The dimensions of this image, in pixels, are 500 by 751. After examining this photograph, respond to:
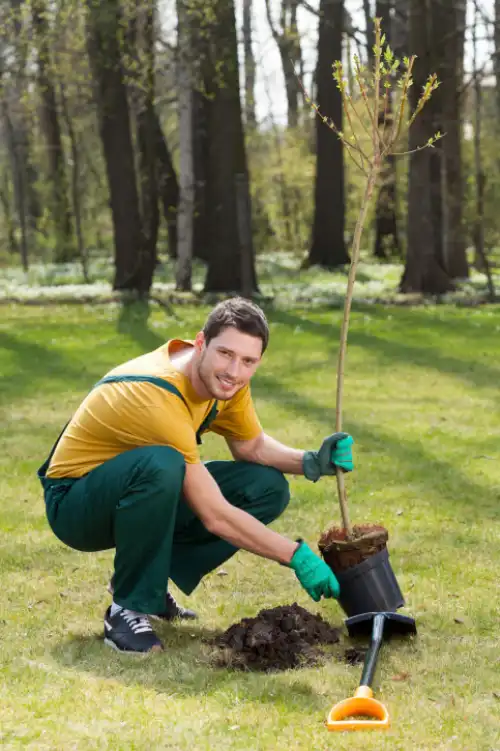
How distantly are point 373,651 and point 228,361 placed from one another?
1.13 metres

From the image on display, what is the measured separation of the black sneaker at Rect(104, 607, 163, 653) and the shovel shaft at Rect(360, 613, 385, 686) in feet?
2.66

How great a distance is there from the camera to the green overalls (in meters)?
3.88

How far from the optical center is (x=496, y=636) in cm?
417

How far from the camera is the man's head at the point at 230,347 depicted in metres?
3.85

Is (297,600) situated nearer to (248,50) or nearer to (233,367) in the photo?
(233,367)

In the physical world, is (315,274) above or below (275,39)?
below

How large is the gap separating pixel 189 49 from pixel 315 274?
6.73 meters

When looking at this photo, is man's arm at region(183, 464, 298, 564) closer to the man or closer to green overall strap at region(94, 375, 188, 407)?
the man

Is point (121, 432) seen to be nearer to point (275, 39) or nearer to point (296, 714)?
point (296, 714)

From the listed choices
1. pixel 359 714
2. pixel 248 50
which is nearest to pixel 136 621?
pixel 359 714

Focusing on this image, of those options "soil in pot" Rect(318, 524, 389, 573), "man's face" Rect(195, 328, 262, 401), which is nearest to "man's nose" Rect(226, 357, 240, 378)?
"man's face" Rect(195, 328, 262, 401)

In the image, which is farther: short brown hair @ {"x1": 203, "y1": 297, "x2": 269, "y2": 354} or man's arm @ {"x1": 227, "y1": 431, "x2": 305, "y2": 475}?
man's arm @ {"x1": 227, "y1": 431, "x2": 305, "y2": 475}

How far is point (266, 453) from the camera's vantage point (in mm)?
4453

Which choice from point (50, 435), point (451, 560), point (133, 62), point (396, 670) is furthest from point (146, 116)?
point (396, 670)
